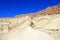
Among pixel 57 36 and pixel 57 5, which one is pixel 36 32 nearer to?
pixel 57 36

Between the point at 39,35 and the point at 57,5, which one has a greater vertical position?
the point at 57,5

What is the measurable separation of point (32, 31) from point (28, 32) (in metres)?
0.16

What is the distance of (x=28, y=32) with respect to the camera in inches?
242

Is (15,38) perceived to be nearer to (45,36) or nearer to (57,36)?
(45,36)

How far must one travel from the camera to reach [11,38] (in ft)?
20.6

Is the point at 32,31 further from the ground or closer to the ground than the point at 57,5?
closer to the ground

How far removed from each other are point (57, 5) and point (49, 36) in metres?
26.5

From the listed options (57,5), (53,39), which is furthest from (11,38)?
(57,5)

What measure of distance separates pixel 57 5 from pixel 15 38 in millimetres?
26655

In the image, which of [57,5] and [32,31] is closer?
[32,31]

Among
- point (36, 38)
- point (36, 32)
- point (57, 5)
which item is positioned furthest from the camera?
point (57, 5)

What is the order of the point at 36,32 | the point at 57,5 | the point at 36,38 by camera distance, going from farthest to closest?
the point at 57,5, the point at 36,32, the point at 36,38

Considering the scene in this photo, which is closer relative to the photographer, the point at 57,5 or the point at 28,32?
the point at 28,32

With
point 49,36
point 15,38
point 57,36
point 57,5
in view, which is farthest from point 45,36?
point 57,5
